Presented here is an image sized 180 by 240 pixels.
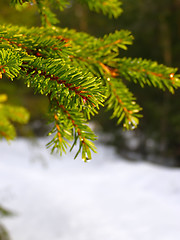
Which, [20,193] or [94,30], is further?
[94,30]

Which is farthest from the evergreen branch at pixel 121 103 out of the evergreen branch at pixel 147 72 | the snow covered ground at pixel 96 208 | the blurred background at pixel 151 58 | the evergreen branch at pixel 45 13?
the blurred background at pixel 151 58

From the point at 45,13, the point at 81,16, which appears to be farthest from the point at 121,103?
the point at 81,16

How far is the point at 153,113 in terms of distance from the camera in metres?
8.09

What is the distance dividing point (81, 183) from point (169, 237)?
9.19 feet

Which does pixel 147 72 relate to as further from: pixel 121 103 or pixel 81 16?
pixel 81 16

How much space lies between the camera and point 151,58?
26.8ft

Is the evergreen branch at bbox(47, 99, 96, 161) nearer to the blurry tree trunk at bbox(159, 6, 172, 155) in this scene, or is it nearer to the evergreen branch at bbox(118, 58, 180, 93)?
the evergreen branch at bbox(118, 58, 180, 93)

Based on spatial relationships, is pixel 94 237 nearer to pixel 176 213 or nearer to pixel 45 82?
pixel 176 213

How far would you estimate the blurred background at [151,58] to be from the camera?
707 cm

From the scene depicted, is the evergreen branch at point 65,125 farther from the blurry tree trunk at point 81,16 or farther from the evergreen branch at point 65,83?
the blurry tree trunk at point 81,16

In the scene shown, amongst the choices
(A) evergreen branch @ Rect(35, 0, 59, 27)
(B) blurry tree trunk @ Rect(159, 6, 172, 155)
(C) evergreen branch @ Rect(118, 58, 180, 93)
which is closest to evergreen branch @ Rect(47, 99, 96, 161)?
(C) evergreen branch @ Rect(118, 58, 180, 93)

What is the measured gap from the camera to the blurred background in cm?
707

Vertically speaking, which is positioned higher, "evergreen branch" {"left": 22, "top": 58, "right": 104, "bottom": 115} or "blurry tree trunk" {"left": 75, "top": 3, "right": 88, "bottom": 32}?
"blurry tree trunk" {"left": 75, "top": 3, "right": 88, "bottom": 32}

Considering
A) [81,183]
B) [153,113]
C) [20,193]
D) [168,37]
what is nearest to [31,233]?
[20,193]
